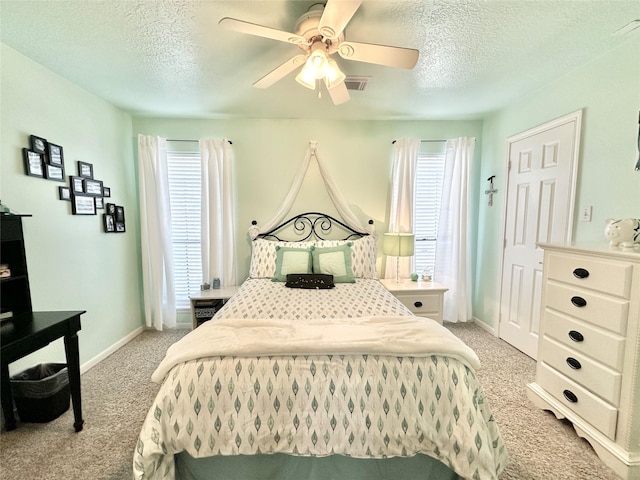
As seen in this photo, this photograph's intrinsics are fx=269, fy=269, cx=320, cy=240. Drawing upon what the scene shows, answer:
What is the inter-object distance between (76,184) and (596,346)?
4193 millimetres

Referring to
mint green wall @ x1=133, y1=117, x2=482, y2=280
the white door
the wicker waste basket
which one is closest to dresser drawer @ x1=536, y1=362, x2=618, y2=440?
the white door

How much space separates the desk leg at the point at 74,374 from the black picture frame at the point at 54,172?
1354 millimetres

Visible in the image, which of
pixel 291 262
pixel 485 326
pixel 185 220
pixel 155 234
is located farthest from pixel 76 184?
pixel 485 326

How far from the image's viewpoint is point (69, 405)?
204 centimetres

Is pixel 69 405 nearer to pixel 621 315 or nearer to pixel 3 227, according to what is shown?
pixel 3 227

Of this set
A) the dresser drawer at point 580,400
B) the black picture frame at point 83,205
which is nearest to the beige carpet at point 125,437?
the dresser drawer at point 580,400

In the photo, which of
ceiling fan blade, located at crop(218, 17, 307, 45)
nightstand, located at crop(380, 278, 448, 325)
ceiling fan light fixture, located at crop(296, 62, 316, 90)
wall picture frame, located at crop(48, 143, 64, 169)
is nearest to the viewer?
ceiling fan blade, located at crop(218, 17, 307, 45)

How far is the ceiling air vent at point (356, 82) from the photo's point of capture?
7.68 feet

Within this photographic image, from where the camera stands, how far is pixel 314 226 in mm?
3494

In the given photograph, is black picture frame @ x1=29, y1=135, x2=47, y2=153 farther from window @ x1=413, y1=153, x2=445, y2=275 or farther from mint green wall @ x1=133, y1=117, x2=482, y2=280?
window @ x1=413, y1=153, x2=445, y2=275

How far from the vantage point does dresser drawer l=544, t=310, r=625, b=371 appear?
1.55 meters

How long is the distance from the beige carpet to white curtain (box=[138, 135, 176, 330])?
85cm

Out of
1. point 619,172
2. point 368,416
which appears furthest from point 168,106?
point 619,172

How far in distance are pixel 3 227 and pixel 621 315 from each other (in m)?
3.73
